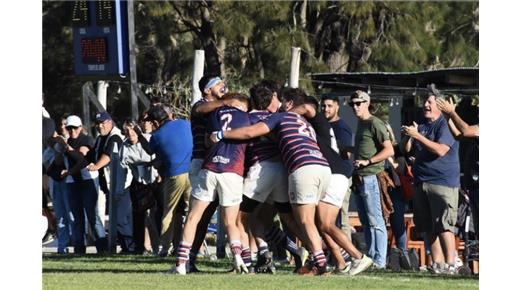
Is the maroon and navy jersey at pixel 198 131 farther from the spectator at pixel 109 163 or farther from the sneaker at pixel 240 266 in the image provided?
the spectator at pixel 109 163

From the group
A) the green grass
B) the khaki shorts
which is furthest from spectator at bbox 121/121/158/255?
the khaki shorts

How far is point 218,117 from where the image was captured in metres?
12.9

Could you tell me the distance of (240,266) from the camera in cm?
1293

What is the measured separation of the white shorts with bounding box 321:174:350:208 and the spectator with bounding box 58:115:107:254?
5390mm

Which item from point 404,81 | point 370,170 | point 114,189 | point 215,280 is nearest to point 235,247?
point 215,280

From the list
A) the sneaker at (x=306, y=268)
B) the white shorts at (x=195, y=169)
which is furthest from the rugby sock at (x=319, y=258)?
the white shorts at (x=195, y=169)

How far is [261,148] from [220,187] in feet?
→ 1.78

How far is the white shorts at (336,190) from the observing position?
13168 mm

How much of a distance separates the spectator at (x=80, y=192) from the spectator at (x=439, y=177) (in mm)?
5613
